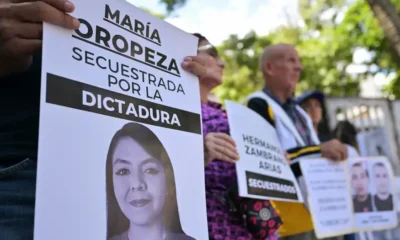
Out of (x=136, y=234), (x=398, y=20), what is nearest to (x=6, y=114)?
(x=136, y=234)

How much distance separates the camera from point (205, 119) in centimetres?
168

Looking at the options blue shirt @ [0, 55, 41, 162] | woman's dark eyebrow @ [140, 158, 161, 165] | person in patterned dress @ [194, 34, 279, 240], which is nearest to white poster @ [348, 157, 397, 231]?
person in patterned dress @ [194, 34, 279, 240]

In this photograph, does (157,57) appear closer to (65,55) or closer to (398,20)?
(65,55)

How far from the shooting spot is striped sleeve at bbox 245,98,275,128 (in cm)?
207

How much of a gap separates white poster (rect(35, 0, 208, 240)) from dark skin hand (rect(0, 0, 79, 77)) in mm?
23

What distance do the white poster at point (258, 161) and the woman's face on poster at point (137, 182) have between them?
0.54m

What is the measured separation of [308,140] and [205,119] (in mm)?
781

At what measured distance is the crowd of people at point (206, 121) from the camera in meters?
A: 0.85

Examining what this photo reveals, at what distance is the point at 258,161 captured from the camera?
1.63 metres

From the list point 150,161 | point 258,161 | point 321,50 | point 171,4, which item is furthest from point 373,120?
point 321,50

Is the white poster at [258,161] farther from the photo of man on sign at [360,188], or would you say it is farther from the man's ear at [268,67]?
the man's ear at [268,67]

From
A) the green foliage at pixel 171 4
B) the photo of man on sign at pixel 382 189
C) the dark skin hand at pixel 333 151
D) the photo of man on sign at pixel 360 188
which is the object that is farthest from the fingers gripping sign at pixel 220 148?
the green foliage at pixel 171 4

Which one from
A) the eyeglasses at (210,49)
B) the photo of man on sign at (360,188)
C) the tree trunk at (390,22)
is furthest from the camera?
the tree trunk at (390,22)

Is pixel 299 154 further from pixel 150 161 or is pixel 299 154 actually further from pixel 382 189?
pixel 150 161
